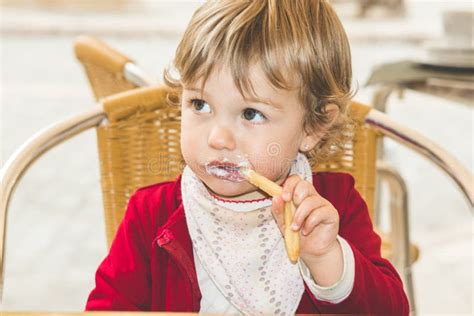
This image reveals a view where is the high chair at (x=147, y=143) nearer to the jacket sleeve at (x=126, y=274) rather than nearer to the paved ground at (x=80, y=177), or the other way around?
the jacket sleeve at (x=126, y=274)

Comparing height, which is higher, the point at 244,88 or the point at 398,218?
the point at 244,88

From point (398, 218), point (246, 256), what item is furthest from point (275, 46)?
point (398, 218)

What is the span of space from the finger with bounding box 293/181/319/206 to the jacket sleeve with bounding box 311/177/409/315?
0.39 feet

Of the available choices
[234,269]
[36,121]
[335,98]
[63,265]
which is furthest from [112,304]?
[36,121]

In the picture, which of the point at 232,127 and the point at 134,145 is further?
the point at 134,145

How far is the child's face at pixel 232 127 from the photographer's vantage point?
86 cm

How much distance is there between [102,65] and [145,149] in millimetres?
296

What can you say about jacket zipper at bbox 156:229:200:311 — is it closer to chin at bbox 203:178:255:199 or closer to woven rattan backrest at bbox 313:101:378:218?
chin at bbox 203:178:255:199

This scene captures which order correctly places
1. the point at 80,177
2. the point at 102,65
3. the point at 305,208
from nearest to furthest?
the point at 305,208 < the point at 102,65 < the point at 80,177

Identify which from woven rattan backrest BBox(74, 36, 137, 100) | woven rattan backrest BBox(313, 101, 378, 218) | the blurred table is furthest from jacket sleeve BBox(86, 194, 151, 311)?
the blurred table

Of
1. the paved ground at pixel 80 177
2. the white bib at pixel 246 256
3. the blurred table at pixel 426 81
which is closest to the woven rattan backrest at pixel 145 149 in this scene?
the white bib at pixel 246 256

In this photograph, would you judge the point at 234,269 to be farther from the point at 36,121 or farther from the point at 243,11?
the point at 36,121

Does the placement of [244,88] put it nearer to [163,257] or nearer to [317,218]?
[317,218]

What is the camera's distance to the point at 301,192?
808 mm
